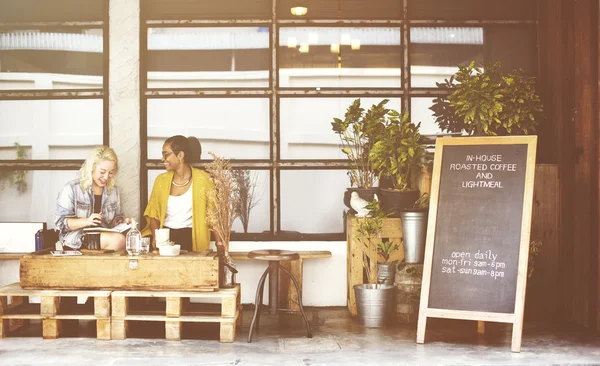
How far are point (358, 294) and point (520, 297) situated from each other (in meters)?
1.45

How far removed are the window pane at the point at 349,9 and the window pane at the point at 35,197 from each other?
2709 mm

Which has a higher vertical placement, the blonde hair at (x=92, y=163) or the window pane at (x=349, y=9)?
the window pane at (x=349, y=9)

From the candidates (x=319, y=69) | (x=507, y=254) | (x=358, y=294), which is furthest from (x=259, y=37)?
(x=507, y=254)

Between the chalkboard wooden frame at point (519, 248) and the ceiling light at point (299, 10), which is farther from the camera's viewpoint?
the ceiling light at point (299, 10)

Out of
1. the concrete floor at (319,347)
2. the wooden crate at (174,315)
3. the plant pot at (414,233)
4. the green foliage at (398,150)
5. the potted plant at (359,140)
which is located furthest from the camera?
the potted plant at (359,140)

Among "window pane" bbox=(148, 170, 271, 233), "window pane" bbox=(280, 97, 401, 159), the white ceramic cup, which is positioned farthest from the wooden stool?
"window pane" bbox=(280, 97, 401, 159)

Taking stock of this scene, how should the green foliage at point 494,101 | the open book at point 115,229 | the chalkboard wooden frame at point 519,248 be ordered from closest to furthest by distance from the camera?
the chalkboard wooden frame at point 519,248 < the open book at point 115,229 < the green foliage at point 494,101

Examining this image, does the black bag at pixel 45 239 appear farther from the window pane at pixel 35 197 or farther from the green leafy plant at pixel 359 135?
the green leafy plant at pixel 359 135

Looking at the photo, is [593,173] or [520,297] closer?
[520,297]

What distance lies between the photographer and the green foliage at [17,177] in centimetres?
693

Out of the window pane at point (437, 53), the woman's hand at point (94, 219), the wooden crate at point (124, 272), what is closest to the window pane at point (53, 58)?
the woman's hand at point (94, 219)

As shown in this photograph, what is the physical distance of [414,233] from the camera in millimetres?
6105

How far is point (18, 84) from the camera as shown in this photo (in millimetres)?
6953

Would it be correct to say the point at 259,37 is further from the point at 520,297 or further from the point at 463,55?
the point at 520,297
